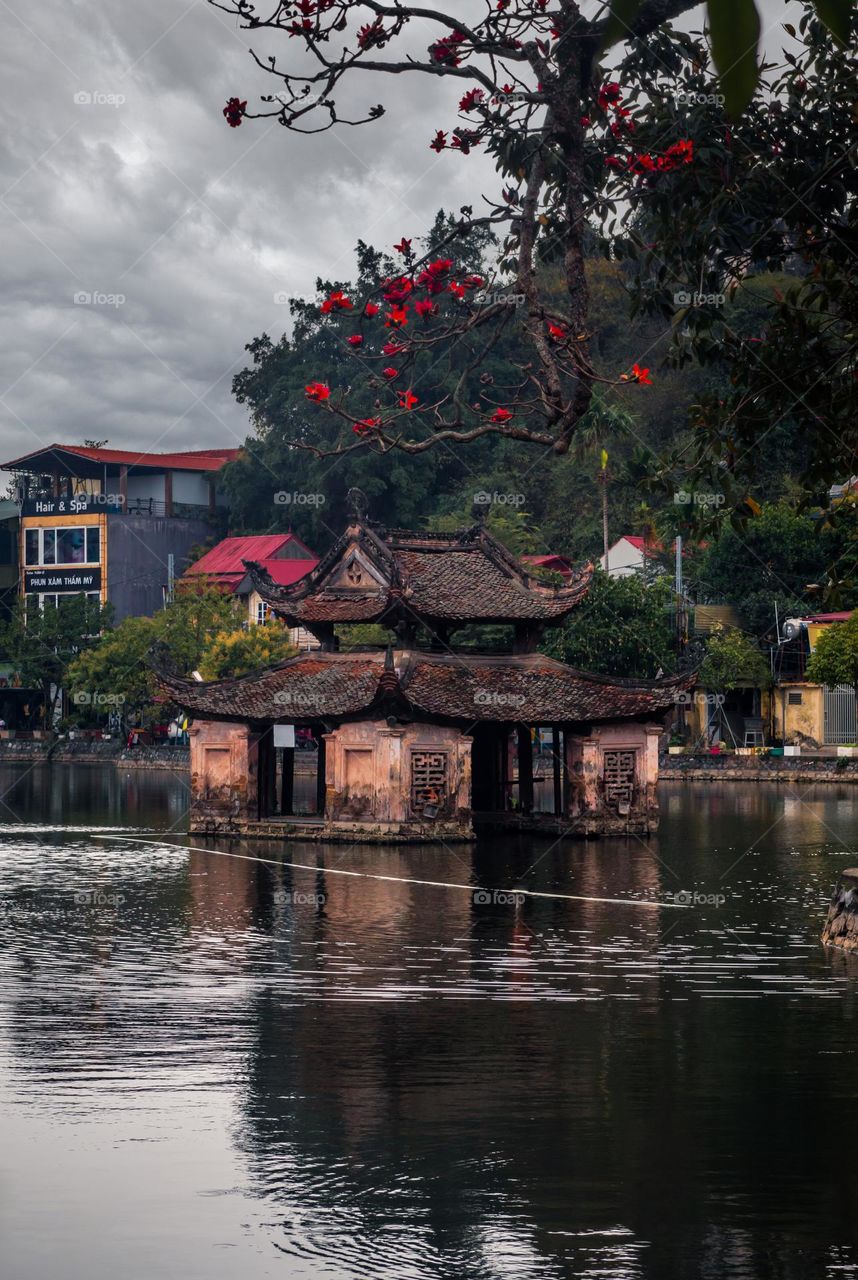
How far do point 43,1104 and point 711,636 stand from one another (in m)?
78.9

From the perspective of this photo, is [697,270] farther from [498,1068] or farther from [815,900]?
[815,900]

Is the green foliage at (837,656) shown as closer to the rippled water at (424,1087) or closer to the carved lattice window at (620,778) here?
the carved lattice window at (620,778)

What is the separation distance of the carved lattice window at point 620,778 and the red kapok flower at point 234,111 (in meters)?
45.2

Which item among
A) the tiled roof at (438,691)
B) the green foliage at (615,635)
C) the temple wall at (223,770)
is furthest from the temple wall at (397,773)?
the green foliage at (615,635)

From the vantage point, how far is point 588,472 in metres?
A: 121

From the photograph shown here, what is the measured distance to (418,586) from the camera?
56.2 meters

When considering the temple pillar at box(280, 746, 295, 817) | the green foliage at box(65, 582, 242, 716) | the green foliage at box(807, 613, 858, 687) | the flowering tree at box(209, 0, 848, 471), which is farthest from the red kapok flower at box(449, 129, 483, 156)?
the green foliage at box(65, 582, 242, 716)

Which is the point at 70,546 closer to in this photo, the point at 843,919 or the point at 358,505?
the point at 358,505

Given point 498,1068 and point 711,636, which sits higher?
point 711,636

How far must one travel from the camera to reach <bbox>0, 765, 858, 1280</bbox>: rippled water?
1258cm

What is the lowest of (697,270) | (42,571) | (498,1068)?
(498,1068)

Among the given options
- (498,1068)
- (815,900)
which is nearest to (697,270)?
(498,1068)

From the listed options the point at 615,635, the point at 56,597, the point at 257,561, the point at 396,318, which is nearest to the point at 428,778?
the point at 615,635

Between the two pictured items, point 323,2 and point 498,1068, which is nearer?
point 323,2
